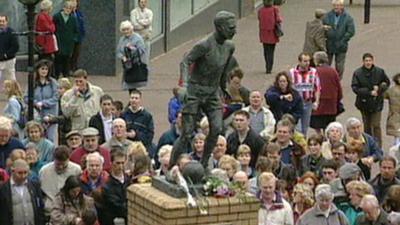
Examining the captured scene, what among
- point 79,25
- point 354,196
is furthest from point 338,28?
point 354,196

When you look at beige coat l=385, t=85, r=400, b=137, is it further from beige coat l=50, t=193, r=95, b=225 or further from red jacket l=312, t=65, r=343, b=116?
beige coat l=50, t=193, r=95, b=225

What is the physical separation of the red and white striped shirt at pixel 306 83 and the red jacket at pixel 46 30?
19.8 feet

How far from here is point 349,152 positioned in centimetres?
1823

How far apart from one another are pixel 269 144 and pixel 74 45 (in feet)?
33.8

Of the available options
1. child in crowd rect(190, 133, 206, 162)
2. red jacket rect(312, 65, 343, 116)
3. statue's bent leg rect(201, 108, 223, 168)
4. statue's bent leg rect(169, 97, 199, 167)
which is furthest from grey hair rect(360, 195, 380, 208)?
red jacket rect(312, 65, 343, 116)

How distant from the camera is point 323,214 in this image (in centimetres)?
1555

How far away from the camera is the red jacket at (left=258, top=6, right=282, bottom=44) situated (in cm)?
2902

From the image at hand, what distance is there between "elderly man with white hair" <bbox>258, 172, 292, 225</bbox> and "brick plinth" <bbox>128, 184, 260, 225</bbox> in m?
1.67

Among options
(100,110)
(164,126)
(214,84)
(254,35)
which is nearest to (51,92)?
(100,110)

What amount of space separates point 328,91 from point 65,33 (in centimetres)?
666

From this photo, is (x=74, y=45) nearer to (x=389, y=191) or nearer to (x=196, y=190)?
(x=389, y=191)

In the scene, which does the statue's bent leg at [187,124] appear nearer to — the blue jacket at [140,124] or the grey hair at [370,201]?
the grey hair at [370,201]

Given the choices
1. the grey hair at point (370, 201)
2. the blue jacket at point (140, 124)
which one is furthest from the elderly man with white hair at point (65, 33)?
the grey hair at point (370, 201)

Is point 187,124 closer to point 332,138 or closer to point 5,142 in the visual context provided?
point 5,142
